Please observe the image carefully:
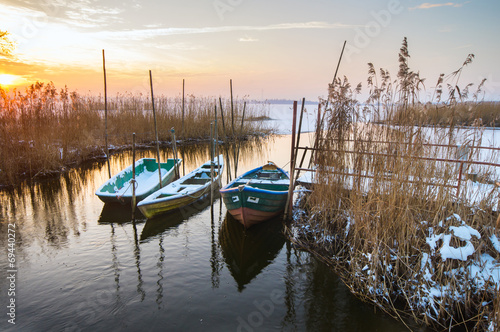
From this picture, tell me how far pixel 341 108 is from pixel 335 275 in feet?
9.76

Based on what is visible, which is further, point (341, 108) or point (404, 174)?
point (341, 108)

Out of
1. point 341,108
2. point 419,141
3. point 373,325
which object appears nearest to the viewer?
point 373,325

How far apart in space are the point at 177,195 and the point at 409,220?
4979 mm

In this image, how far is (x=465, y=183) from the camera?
407 centimetres

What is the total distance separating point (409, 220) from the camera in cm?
396

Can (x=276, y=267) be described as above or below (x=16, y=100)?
below

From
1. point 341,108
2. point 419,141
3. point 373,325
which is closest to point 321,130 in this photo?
point 341,108

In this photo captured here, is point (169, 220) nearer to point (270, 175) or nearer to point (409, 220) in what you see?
point (270, 175)

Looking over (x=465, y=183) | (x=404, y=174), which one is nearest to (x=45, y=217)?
(x=404, y=174)

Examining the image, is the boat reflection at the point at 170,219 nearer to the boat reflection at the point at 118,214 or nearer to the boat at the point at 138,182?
the boat reflection at the point at 118,214

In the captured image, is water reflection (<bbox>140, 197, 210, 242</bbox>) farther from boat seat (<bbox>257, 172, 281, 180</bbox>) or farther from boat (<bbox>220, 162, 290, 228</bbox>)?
boat seat (<bbox>257, 172, 281, 180</bbox>)

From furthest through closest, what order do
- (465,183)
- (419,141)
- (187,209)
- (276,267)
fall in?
(187,209) < (276,267) < (419,141) < (465,183)

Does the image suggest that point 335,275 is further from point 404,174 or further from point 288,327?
point 404,174

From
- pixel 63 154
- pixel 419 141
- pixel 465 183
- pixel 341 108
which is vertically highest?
pixel 341 108
